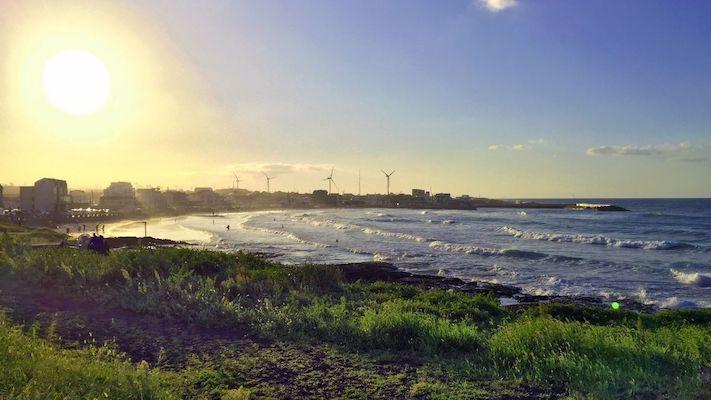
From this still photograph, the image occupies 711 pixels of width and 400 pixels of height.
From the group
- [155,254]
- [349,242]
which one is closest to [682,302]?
[155,254]

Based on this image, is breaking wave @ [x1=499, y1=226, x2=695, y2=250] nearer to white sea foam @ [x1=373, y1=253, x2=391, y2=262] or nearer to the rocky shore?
white sea foam @ [x1=373, y1=253, x2=391, y2=262]

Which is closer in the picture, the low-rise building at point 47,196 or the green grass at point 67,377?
the green grass at point 67,377

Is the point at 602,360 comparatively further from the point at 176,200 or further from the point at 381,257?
the point at 176,200

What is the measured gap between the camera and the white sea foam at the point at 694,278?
1075 inches

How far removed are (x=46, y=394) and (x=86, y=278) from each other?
9948mm

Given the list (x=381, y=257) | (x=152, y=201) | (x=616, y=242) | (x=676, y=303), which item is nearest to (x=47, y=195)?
(x=152, y=201)

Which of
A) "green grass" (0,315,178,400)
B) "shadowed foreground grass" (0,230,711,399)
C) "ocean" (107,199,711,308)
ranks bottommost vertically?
"ocean" (107,199,711,308)

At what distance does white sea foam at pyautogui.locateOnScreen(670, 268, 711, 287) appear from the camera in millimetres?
27297

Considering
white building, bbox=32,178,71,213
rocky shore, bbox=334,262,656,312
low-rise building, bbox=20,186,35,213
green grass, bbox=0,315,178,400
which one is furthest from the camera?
low-rise building, bbox=20,186,35,213

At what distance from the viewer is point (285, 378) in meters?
7.22

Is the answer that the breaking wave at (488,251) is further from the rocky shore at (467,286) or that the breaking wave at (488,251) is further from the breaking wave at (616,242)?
A: the breaking wave at (616,242)

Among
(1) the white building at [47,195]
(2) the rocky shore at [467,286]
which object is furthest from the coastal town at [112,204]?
(2) the rocky shore at [467,286]

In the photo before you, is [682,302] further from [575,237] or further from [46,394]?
[575,237]

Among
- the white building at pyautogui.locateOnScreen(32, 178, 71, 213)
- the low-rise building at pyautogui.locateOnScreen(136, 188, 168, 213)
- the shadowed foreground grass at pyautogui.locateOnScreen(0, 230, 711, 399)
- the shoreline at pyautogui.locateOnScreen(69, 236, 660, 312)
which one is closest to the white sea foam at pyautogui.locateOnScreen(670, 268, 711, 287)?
the shoreline at pyautogui.locateOnScreen(69, 236, 660, 312)
